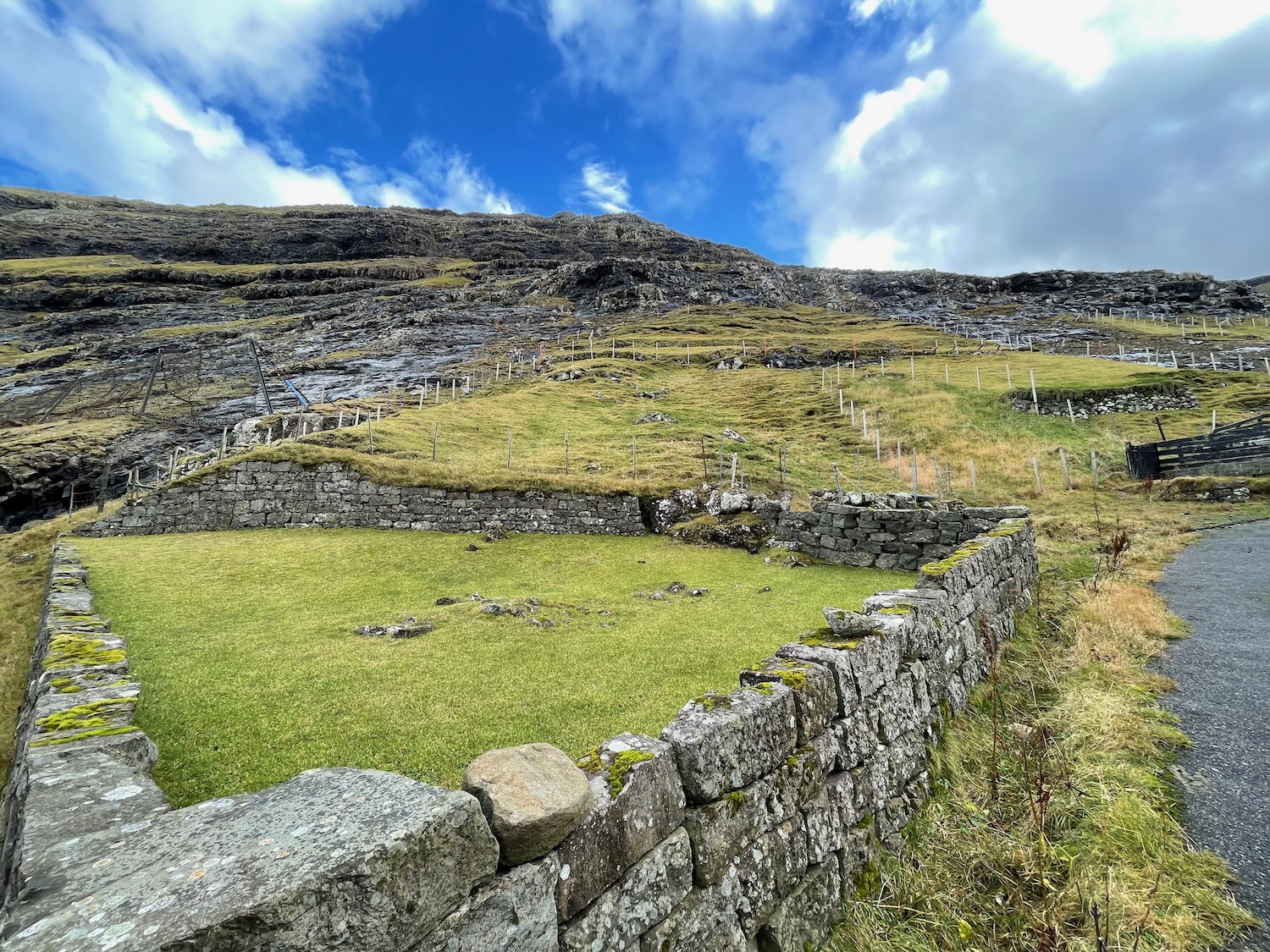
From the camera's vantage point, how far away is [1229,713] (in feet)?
22.4

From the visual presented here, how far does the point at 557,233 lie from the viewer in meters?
169

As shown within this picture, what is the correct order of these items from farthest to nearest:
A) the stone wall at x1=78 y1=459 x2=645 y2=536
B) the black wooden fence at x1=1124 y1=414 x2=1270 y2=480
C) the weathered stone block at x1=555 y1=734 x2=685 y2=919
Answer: the black wooden fence at x1=1124 y1=414 x2=1270 y2=480 → the stone wall at x1=78 y1=459 x2=645 y2=536 → the weathered stone block at x1=555 y1=734 x2=685 y2=919

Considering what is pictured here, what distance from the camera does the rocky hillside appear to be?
50469 mm

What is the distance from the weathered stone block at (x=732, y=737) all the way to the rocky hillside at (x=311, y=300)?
46.4 metres

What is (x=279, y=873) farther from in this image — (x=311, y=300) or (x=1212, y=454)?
(x=311, y=300)

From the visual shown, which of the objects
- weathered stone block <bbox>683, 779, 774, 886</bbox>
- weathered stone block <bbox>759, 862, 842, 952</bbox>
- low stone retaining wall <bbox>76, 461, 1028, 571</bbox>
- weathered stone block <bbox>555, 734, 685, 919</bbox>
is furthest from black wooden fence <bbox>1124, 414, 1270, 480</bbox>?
weathered stone block <bbox>555, 734, 685, 919</bbox>

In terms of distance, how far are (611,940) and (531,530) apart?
1988 cm

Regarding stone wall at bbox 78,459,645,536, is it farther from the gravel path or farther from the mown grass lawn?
the gravel path

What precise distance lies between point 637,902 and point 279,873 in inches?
85.9

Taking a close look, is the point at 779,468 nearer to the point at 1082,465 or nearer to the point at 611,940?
the point at 1082,465

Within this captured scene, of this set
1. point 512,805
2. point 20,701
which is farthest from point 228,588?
point 512,805

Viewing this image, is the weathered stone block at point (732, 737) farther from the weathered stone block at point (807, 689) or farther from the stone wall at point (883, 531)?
the stone wall at point (883, 531)

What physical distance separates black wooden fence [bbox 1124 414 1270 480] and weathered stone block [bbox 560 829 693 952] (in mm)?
30454

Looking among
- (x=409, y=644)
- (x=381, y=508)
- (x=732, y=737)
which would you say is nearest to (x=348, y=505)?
(x=381, y=508)
